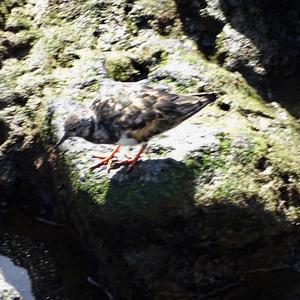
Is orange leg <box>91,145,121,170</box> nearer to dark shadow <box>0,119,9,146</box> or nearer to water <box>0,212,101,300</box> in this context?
water <box>0,212,101,300</box>

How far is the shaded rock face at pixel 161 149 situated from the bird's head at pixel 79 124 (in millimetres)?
283

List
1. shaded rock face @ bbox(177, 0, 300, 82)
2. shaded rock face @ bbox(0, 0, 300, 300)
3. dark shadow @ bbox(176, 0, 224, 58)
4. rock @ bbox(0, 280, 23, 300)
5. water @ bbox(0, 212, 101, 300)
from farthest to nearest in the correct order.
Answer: dark shadow @ bbox(176, 0, 224, 58)
shaded rock face @ bbox(177, 0, 300, 82)
water @ bbox(0, 212, 101, 300)
shaded rock face @ bbox(0, 0, 300, 300)
rock @ bbox(0, 280, 23, 300)

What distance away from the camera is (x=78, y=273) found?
688 cm

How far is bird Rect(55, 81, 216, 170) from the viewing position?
6078 millimetres

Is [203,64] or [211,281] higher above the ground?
[203,64]

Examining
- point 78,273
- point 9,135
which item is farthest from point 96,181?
point 9,135

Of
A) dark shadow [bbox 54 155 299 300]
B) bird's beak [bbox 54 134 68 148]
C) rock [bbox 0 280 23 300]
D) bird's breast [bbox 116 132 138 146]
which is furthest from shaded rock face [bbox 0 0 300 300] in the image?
rock [bbox 0 280 23 300]

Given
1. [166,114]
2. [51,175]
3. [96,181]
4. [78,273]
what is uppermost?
[166,114]

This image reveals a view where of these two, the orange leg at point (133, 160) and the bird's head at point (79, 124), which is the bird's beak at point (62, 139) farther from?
the orange leg at point (133, 160)

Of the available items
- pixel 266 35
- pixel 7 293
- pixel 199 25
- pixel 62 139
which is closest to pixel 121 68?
pixel 199 25

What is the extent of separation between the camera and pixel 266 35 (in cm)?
796

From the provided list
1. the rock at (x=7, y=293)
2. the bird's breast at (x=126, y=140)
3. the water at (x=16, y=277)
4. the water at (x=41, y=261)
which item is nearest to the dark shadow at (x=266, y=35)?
the bird's breast at (x=126, y=140)

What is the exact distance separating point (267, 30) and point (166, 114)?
96.2 inches

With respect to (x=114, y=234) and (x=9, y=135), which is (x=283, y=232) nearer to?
(x=114, y=234)
